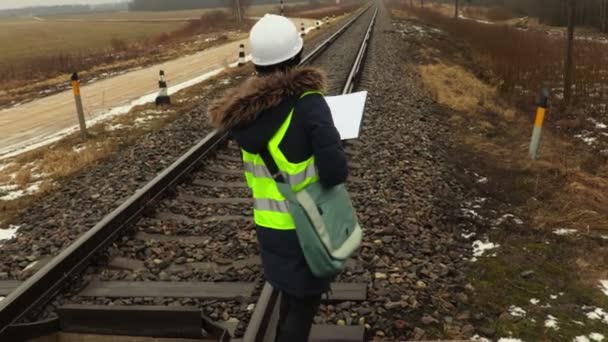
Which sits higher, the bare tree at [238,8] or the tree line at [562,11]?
the bare tree at [238,8]

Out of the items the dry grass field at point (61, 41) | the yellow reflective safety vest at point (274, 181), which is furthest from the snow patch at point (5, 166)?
the dry grass field at point (61, 41)

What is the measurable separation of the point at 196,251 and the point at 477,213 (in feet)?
9.26

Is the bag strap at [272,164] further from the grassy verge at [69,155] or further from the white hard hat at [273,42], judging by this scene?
the grassy verge at [69,155]

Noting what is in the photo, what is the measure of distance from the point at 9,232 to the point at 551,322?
195 inches

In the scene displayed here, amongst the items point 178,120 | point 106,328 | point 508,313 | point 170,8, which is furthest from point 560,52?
point 170,8

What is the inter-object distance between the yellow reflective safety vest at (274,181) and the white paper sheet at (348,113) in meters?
0.68

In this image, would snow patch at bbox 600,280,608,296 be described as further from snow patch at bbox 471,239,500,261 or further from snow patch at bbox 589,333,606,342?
snow patch at bbox 471,239,500,261

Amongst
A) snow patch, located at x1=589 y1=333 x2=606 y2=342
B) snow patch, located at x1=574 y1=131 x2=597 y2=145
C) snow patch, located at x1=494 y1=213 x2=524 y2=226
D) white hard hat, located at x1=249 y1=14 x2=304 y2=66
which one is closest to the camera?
white hard hat, located at x1=249 y1=14 x2=304 y2=66

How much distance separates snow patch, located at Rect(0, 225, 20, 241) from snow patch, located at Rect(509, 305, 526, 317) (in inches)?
178

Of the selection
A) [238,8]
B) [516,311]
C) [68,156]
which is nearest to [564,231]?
[516,311]

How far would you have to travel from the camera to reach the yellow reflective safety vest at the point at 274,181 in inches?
→ 90.0

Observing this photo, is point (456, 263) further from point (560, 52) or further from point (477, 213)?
point (560, 52)

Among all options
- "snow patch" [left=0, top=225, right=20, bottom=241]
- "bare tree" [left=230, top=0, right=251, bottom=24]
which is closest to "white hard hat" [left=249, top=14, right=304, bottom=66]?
"snow patch" [left=0, top=225, right=20, bottom=241]

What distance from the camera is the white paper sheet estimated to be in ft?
9.90
